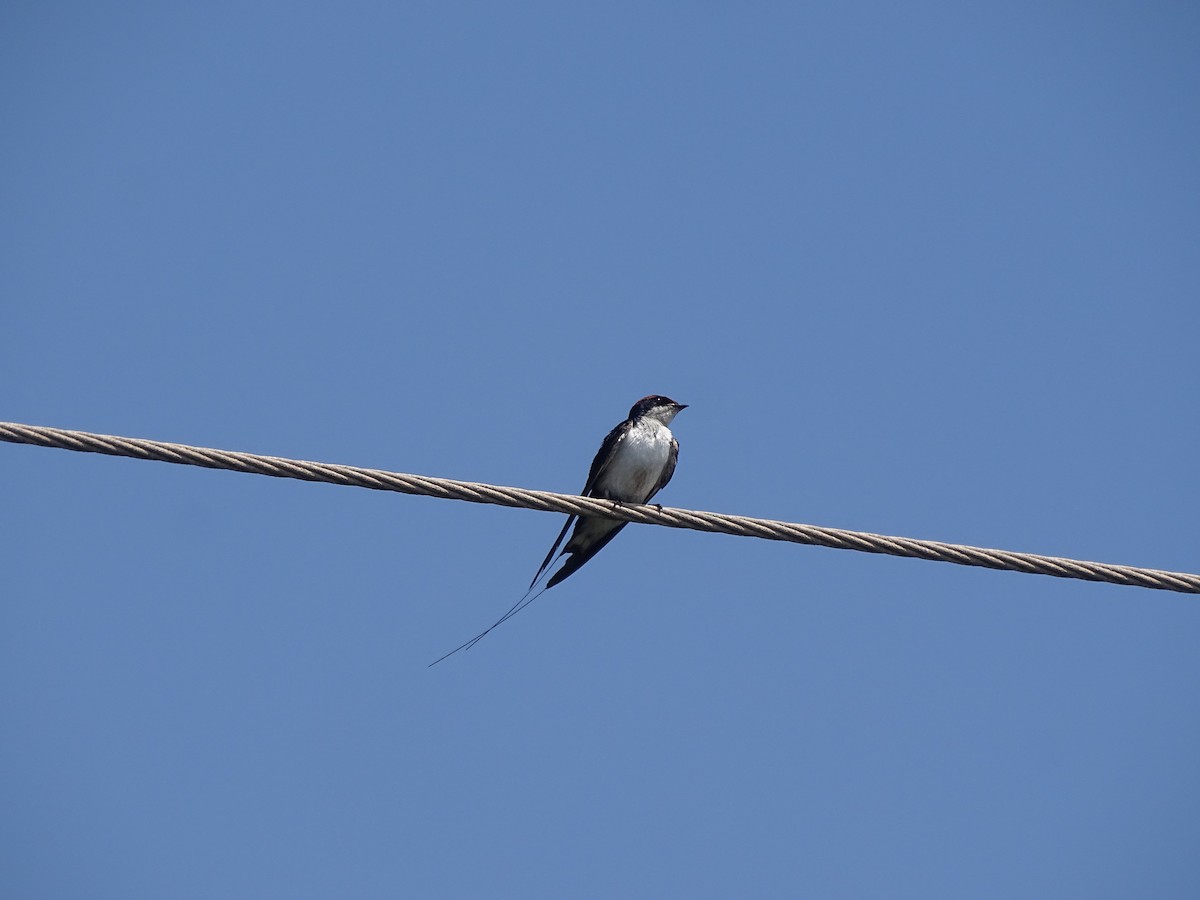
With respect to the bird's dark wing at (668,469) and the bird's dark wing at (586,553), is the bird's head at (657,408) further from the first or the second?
the bird's dark wing at (586,553)

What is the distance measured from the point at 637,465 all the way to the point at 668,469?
0.23 meters

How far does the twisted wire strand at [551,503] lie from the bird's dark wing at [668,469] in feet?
8.87

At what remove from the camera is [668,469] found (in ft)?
25.7

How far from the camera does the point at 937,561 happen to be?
15.2 ft

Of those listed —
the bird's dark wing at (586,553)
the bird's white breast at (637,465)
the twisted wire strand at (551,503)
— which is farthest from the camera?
the bird's white breast at (637,465)

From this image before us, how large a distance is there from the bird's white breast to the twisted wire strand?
259 centimetres

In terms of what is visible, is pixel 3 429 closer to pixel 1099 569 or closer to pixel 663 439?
pixel 1099 569

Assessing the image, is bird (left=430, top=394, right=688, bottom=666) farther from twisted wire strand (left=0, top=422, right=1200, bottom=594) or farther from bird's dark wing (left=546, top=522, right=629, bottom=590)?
twisted wire strand (left=0, top=422, right=1200, bottom=594)

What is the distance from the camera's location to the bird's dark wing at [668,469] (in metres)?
7.81

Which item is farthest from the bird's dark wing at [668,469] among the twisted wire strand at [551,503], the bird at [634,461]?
the twisted wire strand at [551,503]

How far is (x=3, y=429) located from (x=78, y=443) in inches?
8.6

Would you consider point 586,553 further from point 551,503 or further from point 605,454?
point 551,503

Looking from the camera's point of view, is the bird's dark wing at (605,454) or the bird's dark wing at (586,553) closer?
the bird's dark wing at (586,553)

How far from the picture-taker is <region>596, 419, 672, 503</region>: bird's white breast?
7707mm
